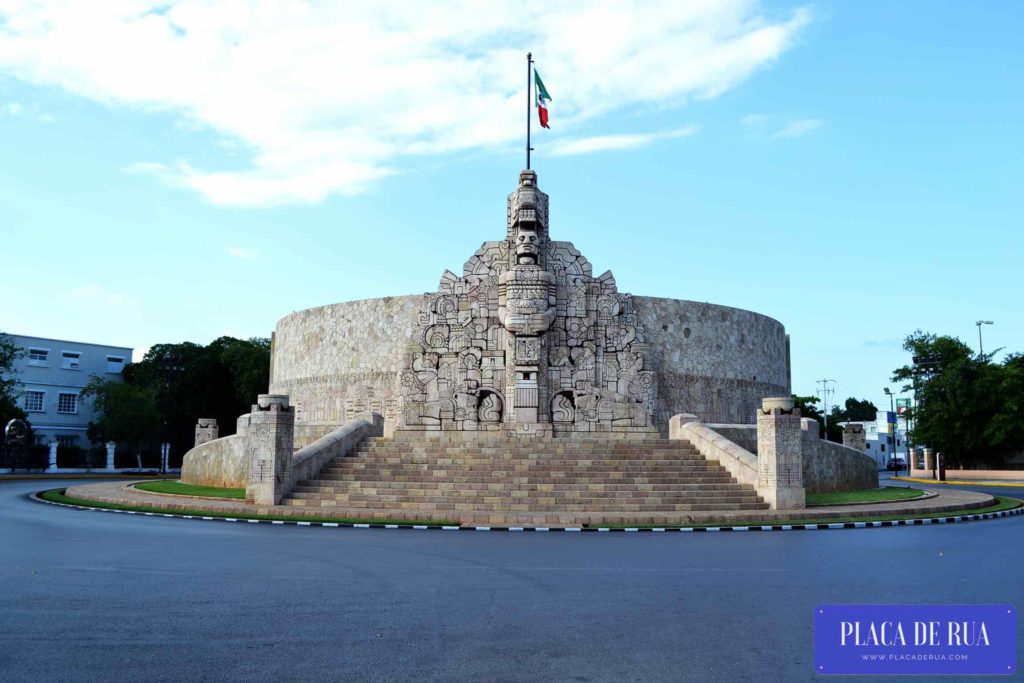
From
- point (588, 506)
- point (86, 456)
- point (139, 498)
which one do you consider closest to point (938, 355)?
point (588, 506)

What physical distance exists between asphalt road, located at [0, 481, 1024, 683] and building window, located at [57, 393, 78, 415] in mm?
41615

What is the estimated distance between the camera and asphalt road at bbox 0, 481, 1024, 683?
17.5 ft

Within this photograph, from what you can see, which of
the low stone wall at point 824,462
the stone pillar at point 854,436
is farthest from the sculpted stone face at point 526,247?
the stone pillar at point 854,436

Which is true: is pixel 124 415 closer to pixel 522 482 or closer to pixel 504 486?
pixel 522 482

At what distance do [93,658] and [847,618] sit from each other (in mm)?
5115

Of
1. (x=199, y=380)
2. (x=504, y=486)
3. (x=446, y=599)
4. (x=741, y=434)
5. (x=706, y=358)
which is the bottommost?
(x=446, y=599)

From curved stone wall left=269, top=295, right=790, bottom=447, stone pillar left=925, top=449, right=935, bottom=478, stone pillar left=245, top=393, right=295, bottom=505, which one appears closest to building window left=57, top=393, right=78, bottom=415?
curved stone wall left=269, top=295, right=790, bottom=447

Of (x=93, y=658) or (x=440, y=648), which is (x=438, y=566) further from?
(x=93, y=658)

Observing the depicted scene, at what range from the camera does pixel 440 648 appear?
570 cm

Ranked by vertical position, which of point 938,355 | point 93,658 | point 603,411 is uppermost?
point 938,355

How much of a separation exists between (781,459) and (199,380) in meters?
43.8

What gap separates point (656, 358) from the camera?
101 ft

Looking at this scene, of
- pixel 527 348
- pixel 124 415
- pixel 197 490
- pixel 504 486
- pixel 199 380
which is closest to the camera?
pixel 504 486

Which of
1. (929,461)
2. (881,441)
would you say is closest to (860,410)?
(881,441)
